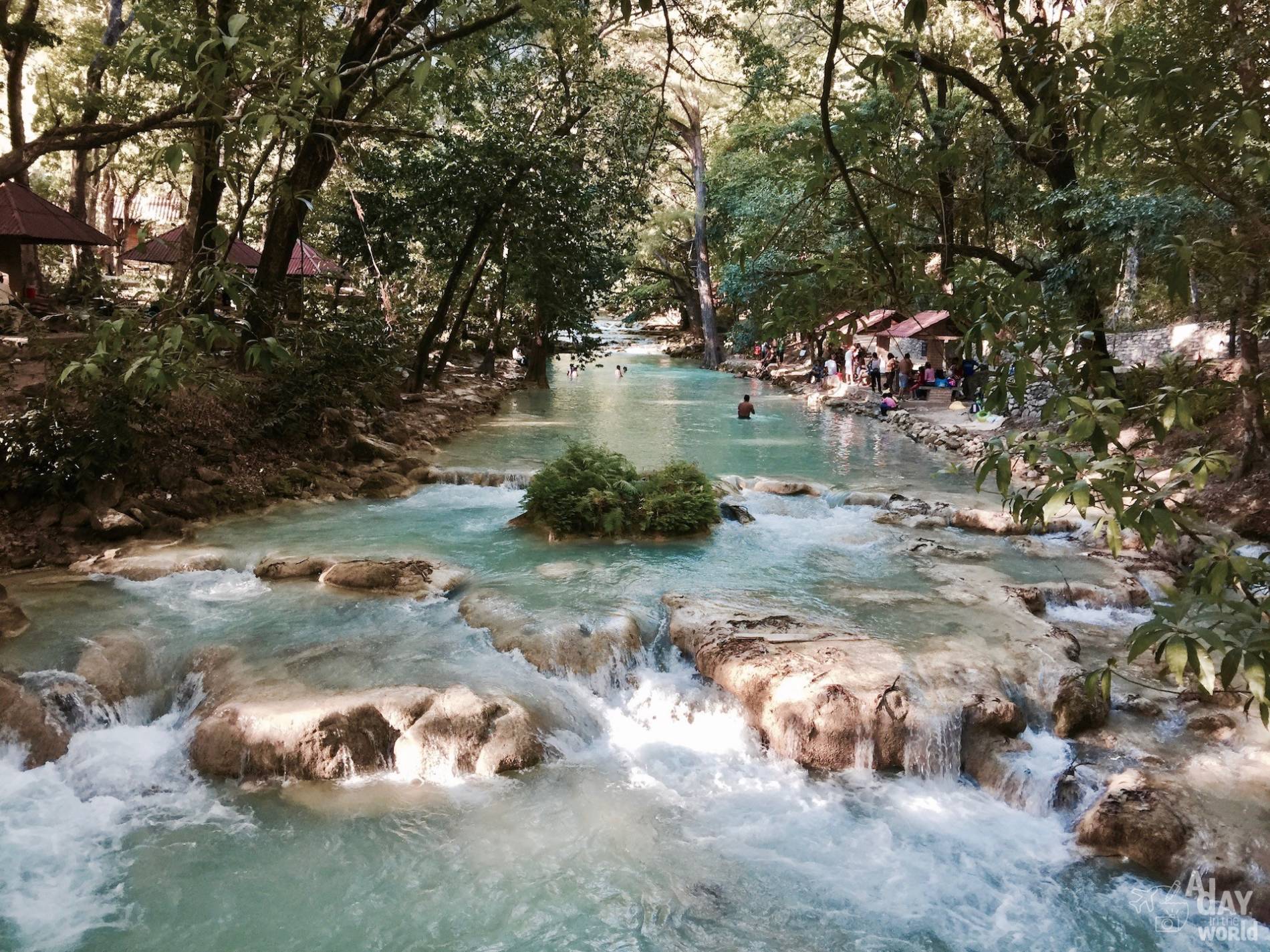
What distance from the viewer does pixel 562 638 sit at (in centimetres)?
787

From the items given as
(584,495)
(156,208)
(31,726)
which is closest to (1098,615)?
(584,495)

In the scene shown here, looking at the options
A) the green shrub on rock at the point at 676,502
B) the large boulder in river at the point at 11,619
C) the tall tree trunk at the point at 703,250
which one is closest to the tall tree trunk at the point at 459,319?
the green shrub on rock at the point at 676,502

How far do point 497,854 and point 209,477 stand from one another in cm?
821

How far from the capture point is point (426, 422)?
17922 millimetres

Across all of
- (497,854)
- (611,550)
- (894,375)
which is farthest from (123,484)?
(894,375)

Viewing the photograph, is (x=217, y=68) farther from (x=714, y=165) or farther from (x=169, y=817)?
(x=714, y=165)

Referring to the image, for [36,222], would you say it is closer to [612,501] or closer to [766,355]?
[612,501]

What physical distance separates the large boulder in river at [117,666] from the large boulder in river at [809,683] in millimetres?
4504

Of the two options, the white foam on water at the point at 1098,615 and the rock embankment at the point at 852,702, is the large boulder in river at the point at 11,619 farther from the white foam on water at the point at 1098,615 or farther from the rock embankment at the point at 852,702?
the white foam on water at the point at 1098,615

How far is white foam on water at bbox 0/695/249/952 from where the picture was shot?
5.00 metres

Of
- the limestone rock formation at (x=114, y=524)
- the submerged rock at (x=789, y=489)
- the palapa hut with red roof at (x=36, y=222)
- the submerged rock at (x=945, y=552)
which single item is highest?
the palapa hut with red roof at (x=36, y=222)

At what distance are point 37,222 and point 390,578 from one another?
13142mm

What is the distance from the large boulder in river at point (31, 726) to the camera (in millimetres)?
6355

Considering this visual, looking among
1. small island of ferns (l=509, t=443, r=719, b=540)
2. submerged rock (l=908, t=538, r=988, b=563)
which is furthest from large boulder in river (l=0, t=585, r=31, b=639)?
submerged rock (l=908, t=538, r=988, b=563)
